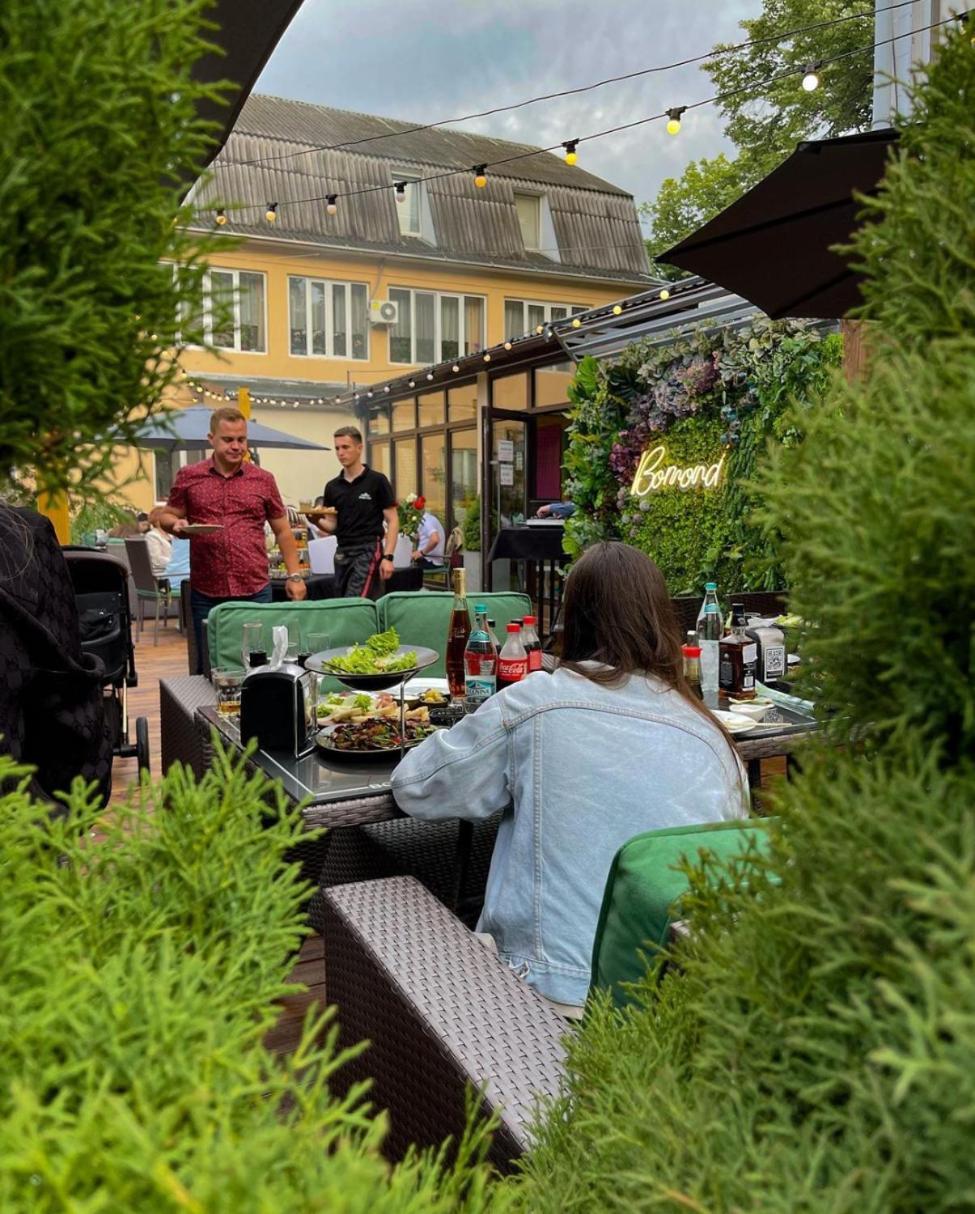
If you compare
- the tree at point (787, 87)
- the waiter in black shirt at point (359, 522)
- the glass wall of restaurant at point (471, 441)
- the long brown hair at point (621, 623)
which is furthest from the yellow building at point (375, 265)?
the long brown hair at point (621, 623)

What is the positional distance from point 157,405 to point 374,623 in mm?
3471

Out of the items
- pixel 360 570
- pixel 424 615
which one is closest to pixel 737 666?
→ pixel 424 615

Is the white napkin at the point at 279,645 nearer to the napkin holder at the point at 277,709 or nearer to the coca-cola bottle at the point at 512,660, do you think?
the napkin holder at the point at 277,709

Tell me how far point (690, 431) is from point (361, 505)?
98.9 inches

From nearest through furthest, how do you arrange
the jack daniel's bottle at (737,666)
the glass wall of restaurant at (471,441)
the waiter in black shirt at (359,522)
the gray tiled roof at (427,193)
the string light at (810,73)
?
the jack daniel's bottle at (737,666) → the waiter in black shirt at (359,522) → the string light at (810,73) → the glass wall of restaurant at (471,441) → the gray tiled roof at (427,193)

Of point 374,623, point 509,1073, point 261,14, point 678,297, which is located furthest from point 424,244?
point 509,1073

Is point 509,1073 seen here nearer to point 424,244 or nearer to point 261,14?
point 261,14

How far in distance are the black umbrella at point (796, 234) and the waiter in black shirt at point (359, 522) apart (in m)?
3.04

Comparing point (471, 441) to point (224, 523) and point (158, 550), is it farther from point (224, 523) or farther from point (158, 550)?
A: point (224, 523)

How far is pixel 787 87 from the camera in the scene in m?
17.4

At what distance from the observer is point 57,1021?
1.76 ft

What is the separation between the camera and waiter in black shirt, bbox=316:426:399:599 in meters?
6.64

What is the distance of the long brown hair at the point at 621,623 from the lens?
1943 mm

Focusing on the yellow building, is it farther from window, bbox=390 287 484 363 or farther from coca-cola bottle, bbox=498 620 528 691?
coca-cola bottle, bbox=498 620 528 691
